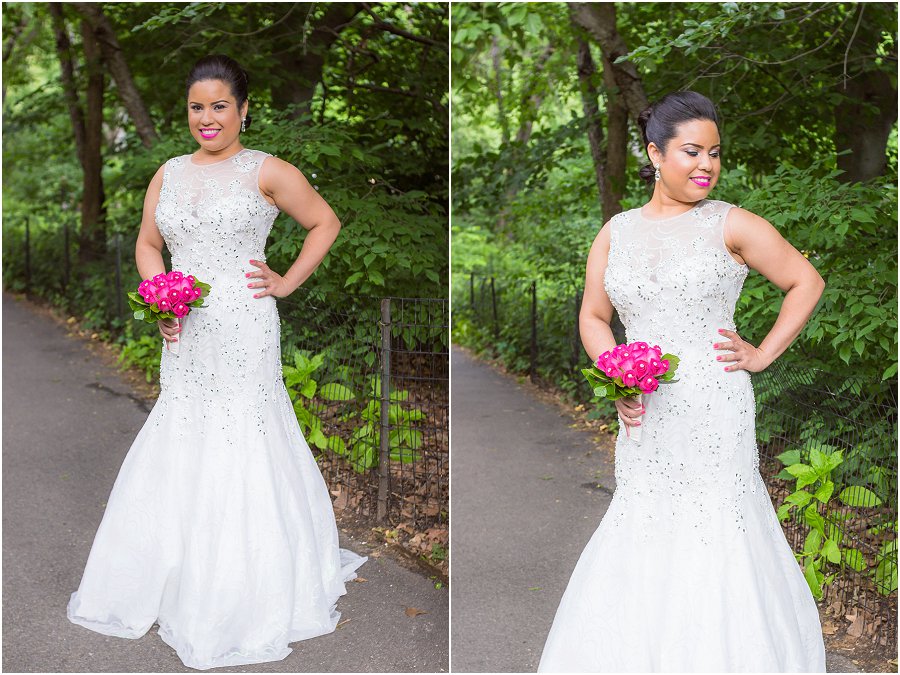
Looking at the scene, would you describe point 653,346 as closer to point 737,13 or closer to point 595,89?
point 737,13

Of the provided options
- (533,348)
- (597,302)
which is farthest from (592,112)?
(597,302)

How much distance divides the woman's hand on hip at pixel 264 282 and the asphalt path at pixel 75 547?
949 millimetres

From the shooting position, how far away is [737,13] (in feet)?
14.5

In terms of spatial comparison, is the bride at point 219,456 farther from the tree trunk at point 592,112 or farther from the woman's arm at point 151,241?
the tree trunk at point 592,112

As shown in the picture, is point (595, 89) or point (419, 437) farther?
point (595, 89)

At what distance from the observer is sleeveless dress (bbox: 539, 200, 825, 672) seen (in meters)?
2.63

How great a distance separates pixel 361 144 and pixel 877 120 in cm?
353

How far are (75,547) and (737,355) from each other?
111 inches

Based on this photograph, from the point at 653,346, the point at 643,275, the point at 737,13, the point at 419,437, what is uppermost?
the point at 737,13

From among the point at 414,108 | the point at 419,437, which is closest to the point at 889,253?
the point at 419,437

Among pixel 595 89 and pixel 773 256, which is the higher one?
pixel 595 89

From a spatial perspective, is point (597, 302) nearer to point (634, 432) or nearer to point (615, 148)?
point (634, 432)

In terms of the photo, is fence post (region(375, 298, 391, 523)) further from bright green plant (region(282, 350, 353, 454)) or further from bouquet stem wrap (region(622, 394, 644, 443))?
bouquet stem wrap (region(622, 394, 644, 443))

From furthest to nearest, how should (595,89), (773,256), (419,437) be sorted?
1. (595,89)
2. (419,437)
3. (773,256)
